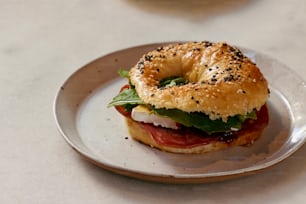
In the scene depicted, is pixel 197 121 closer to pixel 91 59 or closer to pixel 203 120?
pixel 203 120

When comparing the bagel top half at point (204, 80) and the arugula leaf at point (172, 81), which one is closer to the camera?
the bagel top half at point (204, 80)

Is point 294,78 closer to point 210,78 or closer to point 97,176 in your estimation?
point 210,78

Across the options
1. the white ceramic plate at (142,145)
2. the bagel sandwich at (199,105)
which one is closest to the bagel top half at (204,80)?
the bagel sandwich at (199,105)

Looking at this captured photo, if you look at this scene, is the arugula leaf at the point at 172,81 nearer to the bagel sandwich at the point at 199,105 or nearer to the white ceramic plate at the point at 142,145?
the bagel sandwich at the point at 199,105

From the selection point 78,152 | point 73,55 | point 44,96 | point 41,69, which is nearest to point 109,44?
point 73,55

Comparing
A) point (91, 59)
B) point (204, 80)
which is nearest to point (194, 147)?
point (204, 80)

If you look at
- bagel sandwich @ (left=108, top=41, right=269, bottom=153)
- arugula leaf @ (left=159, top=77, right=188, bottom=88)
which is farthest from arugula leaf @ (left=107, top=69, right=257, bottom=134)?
arugula leaf @ (left=159, top=77, right=188, bottom=88)
